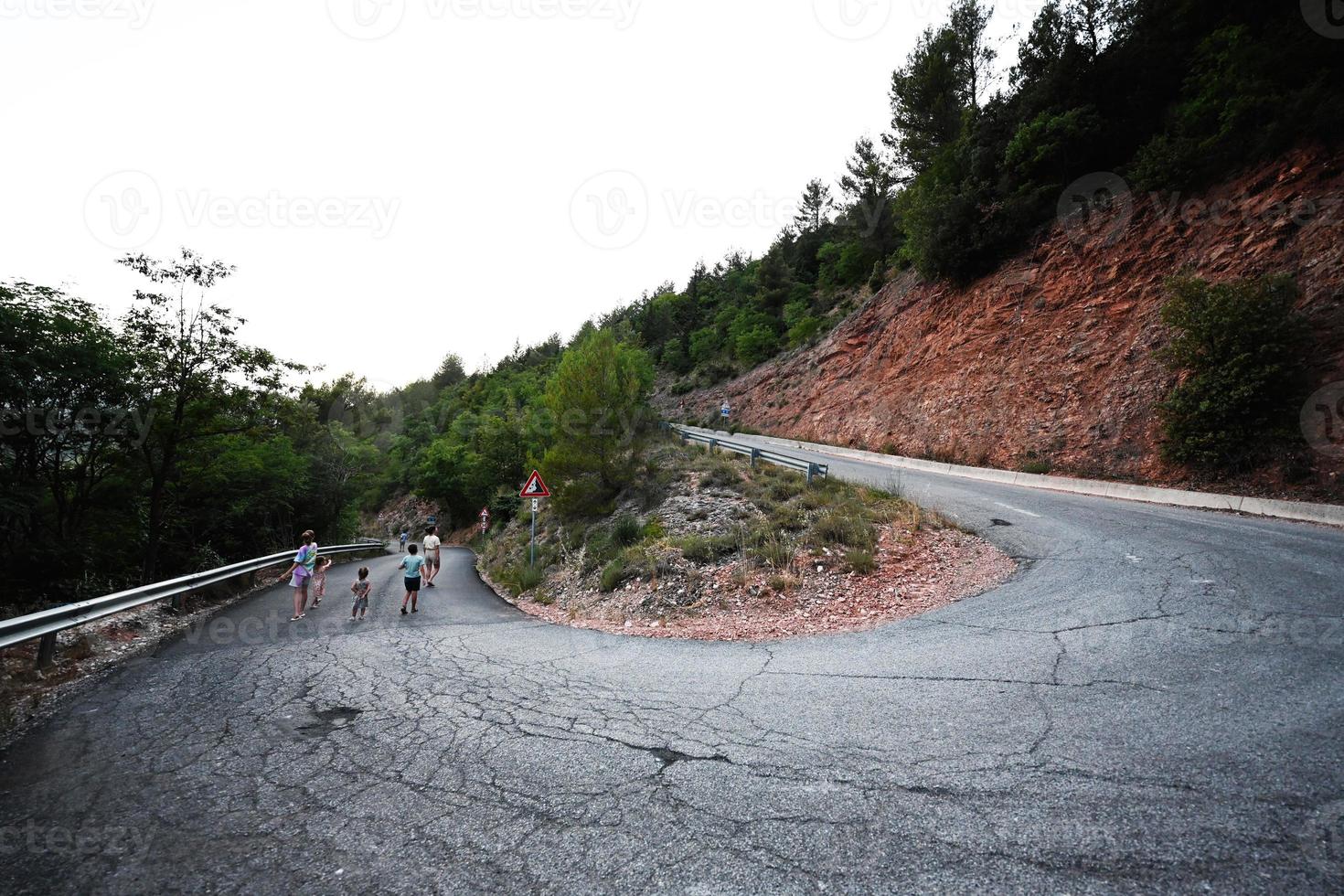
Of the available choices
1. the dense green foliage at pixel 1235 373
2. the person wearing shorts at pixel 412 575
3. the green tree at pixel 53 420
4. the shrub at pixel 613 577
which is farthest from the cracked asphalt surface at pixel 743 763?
the green tree at pixel 53 420

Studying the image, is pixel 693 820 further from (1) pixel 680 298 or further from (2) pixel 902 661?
(1) pixel 680 298

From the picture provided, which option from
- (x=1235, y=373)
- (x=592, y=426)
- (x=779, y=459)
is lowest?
(x=779, y=459)

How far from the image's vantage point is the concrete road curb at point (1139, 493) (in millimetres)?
9938

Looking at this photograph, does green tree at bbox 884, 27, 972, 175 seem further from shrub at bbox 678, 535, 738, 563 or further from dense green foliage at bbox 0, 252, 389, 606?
dense green foliage at bbox 0, 252, 389, 606

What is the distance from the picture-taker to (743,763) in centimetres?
319

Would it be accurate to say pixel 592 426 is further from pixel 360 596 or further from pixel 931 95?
pixel 931 95

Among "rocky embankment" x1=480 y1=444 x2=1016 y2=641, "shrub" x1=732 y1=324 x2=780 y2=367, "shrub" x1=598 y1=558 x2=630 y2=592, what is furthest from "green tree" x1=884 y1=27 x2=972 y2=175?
"shrub" x1=598 y1=558 x2=630 y2=592

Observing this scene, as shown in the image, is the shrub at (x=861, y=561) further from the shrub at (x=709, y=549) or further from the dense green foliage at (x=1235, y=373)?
the dense green foliage at (x=1235, y=373)

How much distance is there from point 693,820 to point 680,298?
66405 millimetres

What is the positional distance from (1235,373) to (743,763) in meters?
16.1

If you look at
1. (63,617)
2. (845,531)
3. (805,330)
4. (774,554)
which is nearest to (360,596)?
(63,617)

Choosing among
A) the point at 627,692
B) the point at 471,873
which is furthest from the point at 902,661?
the point at 471,873

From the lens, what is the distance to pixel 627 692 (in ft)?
15.1

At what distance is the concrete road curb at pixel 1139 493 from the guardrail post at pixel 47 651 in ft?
65.7
